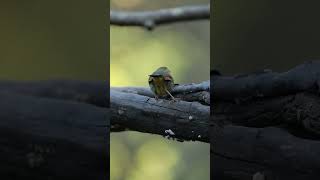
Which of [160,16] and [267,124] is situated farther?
[160,16]

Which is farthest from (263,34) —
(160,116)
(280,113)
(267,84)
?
(160,116)

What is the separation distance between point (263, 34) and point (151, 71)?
1.80 feet

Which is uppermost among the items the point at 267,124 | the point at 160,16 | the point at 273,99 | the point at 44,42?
Answer: the point at 160,16

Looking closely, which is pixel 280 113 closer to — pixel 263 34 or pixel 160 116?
pixel 263 34

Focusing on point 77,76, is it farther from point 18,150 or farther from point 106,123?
point 18,150

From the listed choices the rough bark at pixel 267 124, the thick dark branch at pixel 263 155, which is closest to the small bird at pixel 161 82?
the rough bark at pixel 267 124

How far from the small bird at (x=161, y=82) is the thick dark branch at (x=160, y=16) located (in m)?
Result: 0.23

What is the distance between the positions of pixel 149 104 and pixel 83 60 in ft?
1.22

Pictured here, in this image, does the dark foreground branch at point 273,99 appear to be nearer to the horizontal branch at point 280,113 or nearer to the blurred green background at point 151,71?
the horizontal branch at point 280,113

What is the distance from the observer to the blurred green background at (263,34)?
82.0 inches

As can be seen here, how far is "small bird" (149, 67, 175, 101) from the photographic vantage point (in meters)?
2.20

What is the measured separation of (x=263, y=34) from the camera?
6.94ft

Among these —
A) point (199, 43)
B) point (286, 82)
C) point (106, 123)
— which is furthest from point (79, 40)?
point (286, 82)

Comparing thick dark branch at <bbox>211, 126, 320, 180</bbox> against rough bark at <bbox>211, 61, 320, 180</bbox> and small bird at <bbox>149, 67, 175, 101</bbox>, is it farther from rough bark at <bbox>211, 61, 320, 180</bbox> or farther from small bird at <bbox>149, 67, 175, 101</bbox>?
small bird at <bbox>149, 67, 175, 101</bbox>
